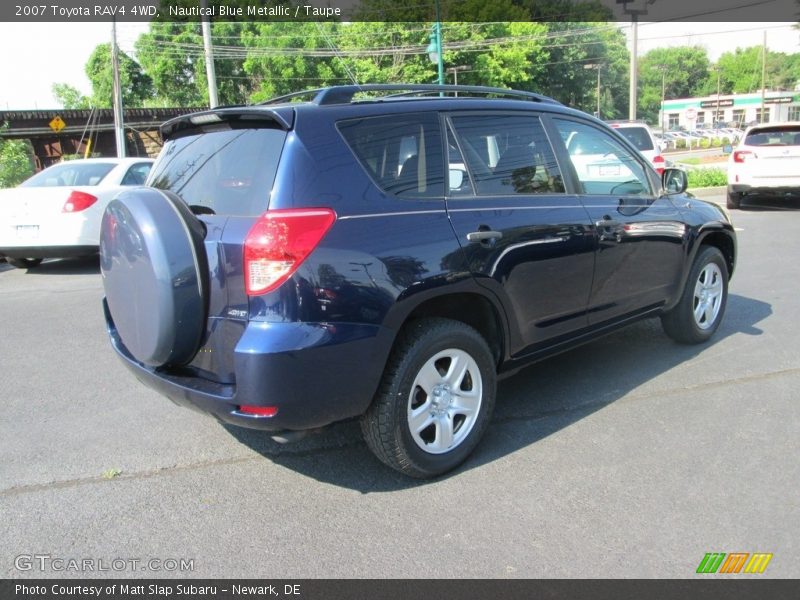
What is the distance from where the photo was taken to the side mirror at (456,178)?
334 centimetres

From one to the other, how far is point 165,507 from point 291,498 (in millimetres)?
582

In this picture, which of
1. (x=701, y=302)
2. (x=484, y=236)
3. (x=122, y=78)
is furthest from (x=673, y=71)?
(x=484, y=236)

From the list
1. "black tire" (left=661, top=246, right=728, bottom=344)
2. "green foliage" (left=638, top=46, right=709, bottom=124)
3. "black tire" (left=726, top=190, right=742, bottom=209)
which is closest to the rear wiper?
"black tire" (left=661, top=246, right=728, bottom=344)

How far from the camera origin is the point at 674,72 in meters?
126

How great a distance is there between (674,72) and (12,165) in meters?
129

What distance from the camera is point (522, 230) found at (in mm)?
3527

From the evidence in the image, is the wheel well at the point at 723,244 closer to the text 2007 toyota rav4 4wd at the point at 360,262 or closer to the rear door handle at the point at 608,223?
the rear door handle at the point at 608,223

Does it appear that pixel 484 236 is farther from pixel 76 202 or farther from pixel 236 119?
pixel 76 202

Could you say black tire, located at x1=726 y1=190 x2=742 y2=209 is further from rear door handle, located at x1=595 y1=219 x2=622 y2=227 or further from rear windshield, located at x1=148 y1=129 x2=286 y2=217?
rear windshield, located at x1=148 y1=129 x2=286 y2=217

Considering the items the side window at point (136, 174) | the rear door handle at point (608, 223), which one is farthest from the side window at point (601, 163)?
the side window at point (136, 174)

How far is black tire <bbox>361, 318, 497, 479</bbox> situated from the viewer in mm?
3037

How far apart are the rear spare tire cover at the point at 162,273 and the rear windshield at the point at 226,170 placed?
180 mm
